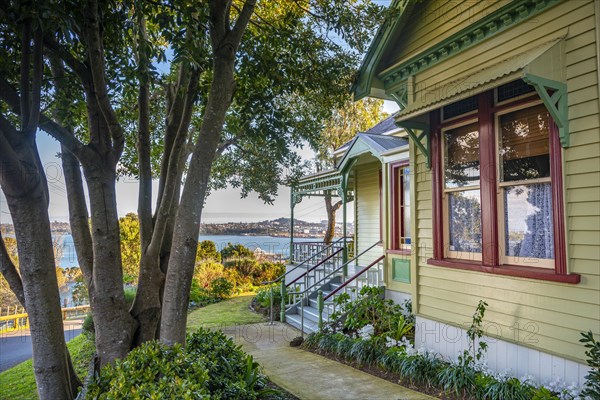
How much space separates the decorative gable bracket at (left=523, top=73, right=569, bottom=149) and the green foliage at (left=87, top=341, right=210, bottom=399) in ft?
15.2

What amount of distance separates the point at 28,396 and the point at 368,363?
6.02 m

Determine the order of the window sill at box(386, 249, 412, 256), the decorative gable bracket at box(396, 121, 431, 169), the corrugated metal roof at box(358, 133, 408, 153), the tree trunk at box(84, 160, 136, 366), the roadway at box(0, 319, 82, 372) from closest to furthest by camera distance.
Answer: the tree trunk at box(84, 160, 136, 366), the decorative gable bracket at box(396, 121, 431, 169), the window sill at box(386, 249, 412, 256), the corrugated metal roof at box(358, 133, 408, 153), the roadway at box(0, 319, 82, 372)

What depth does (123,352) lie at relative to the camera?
4645mm

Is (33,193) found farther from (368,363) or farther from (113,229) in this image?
(368,363)

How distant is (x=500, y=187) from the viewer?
5109 mm

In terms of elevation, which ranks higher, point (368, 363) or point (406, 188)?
point (406, 188)

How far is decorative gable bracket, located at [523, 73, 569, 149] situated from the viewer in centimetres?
415

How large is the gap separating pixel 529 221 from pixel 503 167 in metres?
0.82

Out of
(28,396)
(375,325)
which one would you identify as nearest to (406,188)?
(375,325)

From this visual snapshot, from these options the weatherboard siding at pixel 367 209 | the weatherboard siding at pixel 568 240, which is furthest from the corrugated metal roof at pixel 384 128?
the weatherboard siding at pixel 568 240

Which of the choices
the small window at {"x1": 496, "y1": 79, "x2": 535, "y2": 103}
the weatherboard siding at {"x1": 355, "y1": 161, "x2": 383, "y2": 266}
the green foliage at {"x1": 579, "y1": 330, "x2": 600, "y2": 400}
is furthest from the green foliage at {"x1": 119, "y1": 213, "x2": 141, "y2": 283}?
the green foliage at {"x1": 579, "y1": 330, "x2": 600, "y2": 400}

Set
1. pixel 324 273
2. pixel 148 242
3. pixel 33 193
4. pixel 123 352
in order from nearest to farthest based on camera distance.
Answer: pixel 33 193
pixel 123 352
pixel 148 242
pixel 324 273

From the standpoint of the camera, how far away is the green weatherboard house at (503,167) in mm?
4180

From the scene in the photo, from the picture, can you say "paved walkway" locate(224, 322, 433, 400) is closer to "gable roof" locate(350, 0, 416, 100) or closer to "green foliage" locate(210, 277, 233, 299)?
"gable roof" locate(350, 0, 416, 100)
